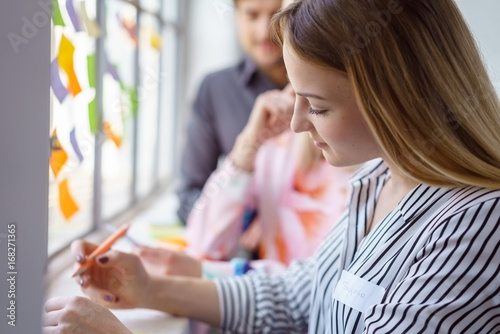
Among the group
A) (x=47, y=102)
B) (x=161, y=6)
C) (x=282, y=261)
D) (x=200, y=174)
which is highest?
(x=161, y=6)

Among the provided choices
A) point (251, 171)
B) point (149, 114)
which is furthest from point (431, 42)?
point (149, 114)

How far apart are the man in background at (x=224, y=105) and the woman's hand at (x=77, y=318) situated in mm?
1135

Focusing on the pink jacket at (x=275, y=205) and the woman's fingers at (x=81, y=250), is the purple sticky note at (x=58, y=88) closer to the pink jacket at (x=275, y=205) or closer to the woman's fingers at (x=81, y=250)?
the woman's fingers at (x=81, y=250)

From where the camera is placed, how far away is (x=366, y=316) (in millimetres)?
743

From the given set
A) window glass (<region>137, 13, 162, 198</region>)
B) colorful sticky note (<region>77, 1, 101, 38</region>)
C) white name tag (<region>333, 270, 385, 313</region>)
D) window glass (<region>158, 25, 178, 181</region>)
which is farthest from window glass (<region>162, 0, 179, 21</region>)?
white name tag (<region>333, 270, 385, 313</region>)

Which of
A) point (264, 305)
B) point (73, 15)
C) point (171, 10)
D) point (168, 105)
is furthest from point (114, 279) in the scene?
point (171, 10)

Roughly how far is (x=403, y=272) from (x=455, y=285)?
0.29ft

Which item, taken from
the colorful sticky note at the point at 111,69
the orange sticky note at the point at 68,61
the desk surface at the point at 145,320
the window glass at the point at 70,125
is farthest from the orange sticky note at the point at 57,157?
the colorful sticky note at the point at 111,69

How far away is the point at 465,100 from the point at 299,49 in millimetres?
230

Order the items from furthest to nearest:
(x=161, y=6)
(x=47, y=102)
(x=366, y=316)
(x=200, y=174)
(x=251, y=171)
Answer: (x=161, y=6), (x=200, y=174), (x=251, y=171), (x=366, y=316), (x=47, y=102)

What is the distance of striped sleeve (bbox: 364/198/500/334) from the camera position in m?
0.68

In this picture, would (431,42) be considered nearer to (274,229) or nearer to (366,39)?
(366,39)

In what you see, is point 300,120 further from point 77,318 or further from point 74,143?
point 74,143

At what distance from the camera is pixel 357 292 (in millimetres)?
814
